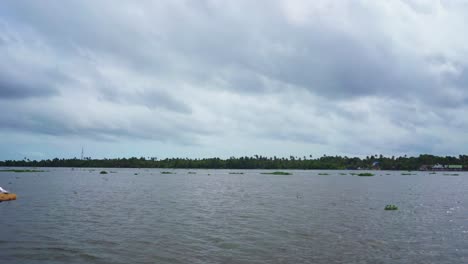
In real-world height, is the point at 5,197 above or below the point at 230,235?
above

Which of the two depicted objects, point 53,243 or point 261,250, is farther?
point 53,243

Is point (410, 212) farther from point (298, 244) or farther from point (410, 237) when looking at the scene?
point (298, 244)

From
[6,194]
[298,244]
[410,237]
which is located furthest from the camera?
[6,194]

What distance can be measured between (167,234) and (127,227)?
208 inches

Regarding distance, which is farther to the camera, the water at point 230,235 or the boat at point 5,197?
the boat at point 5,197

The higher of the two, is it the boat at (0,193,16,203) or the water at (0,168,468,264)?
the boat at (0,193,16,203)

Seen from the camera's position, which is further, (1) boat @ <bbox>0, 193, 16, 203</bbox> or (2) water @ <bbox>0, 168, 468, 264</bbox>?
(1) boat @ <bbox>0, 193, 16, 203</bbox>

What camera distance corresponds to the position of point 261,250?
25547 millimetres

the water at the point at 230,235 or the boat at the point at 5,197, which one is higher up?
the boat at the point at 5,197

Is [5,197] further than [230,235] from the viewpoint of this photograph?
Yes

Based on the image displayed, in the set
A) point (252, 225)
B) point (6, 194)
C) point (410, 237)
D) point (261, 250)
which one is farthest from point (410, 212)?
point (6, 194)

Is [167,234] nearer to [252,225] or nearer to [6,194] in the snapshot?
[252,225]

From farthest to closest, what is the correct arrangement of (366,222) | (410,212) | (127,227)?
(410,212) < (366,222) < (127,227)

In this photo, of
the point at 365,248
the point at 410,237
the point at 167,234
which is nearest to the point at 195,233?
the point at 167,234
